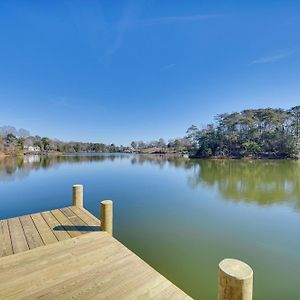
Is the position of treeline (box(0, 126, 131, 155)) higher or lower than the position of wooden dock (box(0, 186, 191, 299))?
higher

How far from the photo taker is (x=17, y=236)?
291 centimetres

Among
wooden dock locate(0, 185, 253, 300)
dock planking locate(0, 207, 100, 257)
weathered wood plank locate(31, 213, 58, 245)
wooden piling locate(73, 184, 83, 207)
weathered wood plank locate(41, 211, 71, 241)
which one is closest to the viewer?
wooden dock locate(0, 185, 253, 300)

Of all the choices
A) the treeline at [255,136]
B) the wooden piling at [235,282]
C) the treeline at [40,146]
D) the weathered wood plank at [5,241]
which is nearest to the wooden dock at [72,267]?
the weathered wood plank at [5,241]

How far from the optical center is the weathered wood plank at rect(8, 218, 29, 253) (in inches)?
101

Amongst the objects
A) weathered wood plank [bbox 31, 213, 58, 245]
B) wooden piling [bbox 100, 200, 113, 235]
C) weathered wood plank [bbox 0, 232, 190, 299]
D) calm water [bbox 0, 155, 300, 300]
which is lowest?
calm water [bbox 0, 155, 300, 300]

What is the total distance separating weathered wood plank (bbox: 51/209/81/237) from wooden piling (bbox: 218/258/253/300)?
2.29 metres

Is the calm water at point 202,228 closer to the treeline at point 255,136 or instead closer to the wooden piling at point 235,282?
the wooden piling at point 235,282

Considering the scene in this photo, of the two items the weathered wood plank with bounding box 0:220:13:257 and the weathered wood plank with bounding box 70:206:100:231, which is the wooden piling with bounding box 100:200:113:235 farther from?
the weathered wood plank with bounding box 0:220:13:257

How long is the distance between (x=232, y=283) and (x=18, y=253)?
2.44 meters

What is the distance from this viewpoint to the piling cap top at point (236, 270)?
4.29 ft

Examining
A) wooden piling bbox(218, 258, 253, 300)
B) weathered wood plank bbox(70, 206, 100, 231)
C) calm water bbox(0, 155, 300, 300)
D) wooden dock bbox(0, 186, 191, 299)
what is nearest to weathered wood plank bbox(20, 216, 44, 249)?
wooden dock bbox(0, 186, 191, 299)

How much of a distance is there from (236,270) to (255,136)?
33.4 meters


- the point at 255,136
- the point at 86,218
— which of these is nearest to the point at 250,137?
the point at 255,136

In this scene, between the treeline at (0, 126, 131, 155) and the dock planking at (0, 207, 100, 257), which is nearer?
the dock planking at (0, 207, 100, 257)
